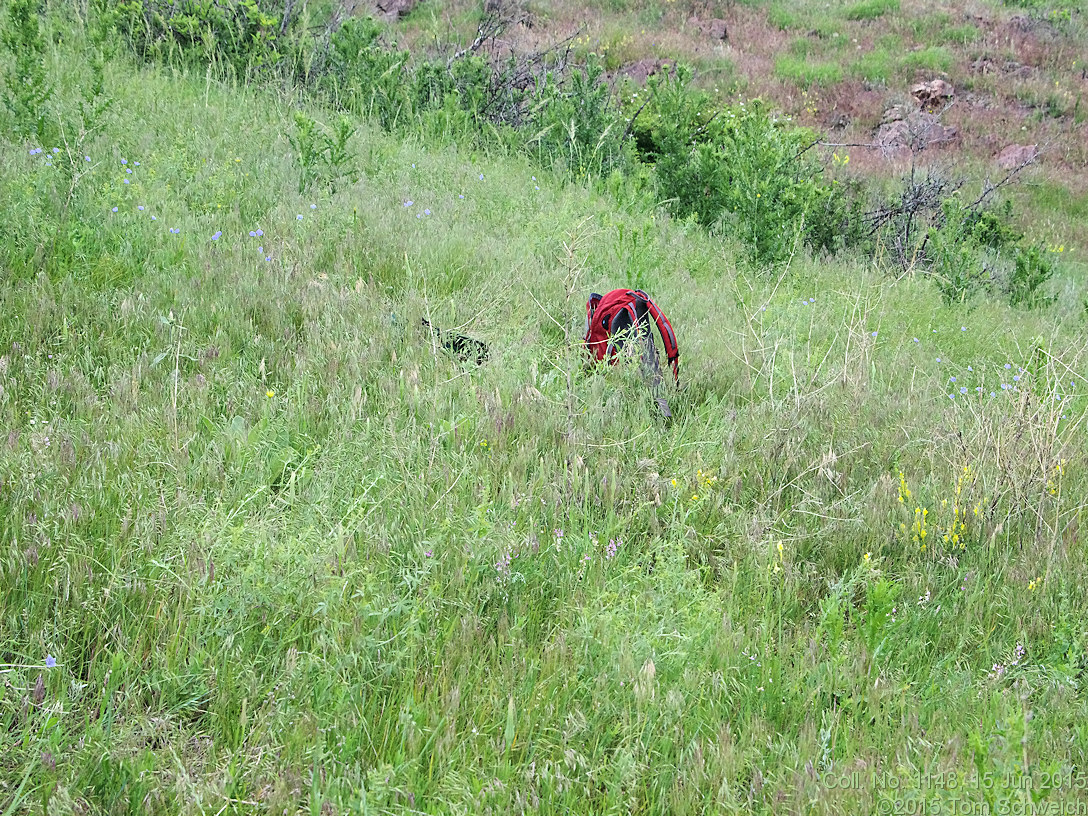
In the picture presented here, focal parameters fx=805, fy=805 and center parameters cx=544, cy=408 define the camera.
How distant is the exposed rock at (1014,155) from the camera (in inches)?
600

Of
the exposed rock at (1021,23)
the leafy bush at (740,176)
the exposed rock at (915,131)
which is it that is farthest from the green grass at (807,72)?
the leafy bush at (740,176)

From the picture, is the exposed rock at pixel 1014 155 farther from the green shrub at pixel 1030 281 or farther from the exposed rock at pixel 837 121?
the green shrub at pixel 1030 281

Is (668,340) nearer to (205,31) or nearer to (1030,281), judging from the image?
(1030,281)

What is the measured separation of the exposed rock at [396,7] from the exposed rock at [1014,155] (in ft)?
46.1

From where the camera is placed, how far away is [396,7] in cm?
2027

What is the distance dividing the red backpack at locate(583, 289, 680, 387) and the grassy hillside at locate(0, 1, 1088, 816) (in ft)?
0.46

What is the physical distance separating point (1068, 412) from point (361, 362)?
3655 mm

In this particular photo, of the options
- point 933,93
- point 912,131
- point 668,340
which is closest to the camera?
point 668,340

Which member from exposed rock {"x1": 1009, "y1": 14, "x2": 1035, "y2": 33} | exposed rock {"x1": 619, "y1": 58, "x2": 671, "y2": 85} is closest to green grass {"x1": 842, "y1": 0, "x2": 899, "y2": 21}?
exposed rock {"x1": 1009, "y1": 14, "x2": 1035, "y2": 33}

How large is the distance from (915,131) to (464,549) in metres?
16.0

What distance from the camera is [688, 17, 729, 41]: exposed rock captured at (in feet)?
66.4

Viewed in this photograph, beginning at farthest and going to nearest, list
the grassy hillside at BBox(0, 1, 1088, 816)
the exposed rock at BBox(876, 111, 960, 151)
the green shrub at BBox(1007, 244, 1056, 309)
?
1. the exposed rock at BBox(876, 111, 960, 151)
2. the green shrub at BBox(1007, 244, 1056, 309)
3. the grassy hillside at BBox(0, 1, 1088, 816)

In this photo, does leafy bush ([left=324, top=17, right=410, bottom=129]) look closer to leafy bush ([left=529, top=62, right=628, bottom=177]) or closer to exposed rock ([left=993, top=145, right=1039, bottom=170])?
leafy bush ([left=529, top=62, right=628, bottom=177])

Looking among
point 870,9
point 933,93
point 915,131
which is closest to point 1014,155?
point 915,131
